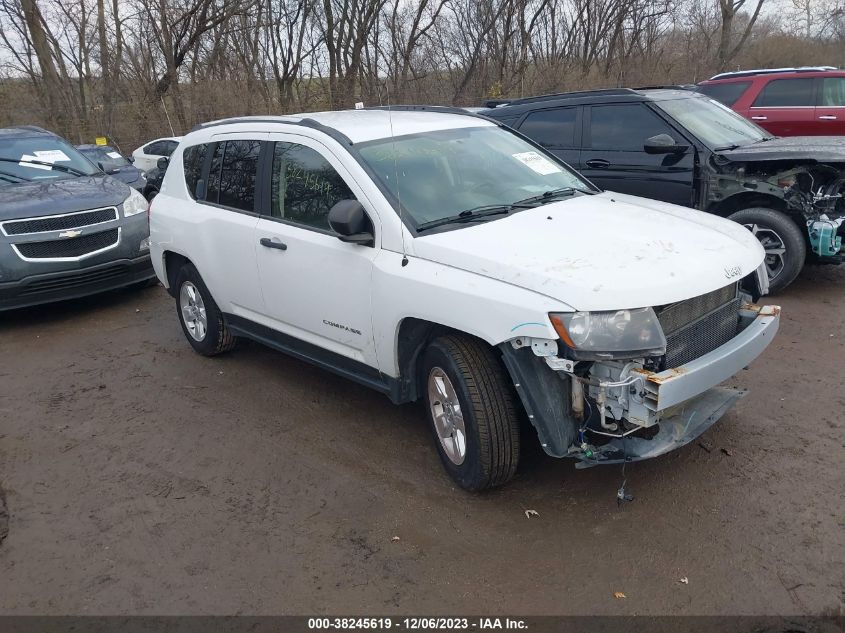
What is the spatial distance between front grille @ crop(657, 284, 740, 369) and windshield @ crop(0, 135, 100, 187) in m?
7.28

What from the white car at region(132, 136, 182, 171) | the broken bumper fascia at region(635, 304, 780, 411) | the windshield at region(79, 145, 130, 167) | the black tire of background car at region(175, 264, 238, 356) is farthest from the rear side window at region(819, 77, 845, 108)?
the white car at region(132, 136, 182, 171)

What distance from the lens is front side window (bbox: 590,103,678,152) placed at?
6957mm

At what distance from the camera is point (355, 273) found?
397 cm

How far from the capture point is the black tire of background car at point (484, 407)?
11.1 feet

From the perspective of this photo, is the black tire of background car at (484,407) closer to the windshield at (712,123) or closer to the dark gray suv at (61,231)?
the windshield at (712,123)

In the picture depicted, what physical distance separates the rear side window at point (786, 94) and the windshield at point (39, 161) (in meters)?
9.90

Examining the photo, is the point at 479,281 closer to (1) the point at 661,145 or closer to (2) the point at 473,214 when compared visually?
(2) the point at 473,214

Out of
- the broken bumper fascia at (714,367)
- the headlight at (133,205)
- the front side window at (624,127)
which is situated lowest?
the broken bumper fascia at (714,367)

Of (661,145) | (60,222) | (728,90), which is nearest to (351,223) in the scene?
(661,145)

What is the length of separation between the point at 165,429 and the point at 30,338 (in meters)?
3.02

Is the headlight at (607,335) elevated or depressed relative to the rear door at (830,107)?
depressed

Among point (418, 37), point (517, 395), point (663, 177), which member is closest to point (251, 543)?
point (517, 395)

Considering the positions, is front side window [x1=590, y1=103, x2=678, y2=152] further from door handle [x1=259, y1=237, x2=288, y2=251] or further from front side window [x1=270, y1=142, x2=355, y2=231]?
door handle [x1=259, y1=237, x2=288, y2=251]

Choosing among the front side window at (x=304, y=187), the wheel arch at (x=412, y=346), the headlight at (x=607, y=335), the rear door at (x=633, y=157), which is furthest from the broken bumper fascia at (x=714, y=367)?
the rear door at (x=633, y=157)
